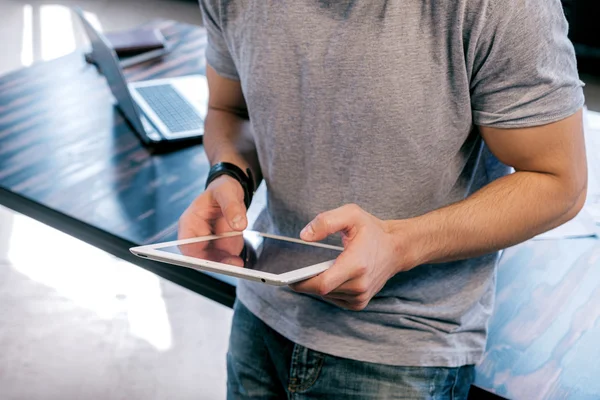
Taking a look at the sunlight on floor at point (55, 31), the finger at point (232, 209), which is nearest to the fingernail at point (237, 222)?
the finger at point (232, 209)

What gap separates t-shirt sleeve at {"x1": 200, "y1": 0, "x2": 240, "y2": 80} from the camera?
1051 mm

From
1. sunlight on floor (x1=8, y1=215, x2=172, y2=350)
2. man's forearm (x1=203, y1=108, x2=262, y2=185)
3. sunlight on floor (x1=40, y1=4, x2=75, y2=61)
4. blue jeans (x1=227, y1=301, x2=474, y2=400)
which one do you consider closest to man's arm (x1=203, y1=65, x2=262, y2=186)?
man's forearm (x1=203, y1=108, x2=262, y2=185)

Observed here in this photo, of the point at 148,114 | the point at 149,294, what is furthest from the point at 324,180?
the point at 149,294

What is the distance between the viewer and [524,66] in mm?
779

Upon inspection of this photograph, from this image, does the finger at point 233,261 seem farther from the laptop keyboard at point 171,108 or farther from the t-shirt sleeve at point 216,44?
the laptop keyboard at point 171,108

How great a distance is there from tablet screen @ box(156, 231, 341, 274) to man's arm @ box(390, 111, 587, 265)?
0.37ft

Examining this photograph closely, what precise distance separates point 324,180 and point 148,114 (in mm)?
712

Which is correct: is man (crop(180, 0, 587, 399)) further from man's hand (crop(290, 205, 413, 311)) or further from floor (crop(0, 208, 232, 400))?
floor (crop(0, 208, 232, 400))

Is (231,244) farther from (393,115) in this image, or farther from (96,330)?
(96,330)

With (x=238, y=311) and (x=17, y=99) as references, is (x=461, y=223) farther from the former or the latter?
(x=17, y=99)

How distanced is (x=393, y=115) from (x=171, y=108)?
84cm

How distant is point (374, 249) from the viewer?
82cm

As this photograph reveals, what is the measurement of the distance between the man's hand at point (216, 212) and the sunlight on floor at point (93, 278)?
1.29 meters

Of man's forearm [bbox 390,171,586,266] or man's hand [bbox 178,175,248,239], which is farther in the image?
man's hand [bbox 178,175,248,239]
